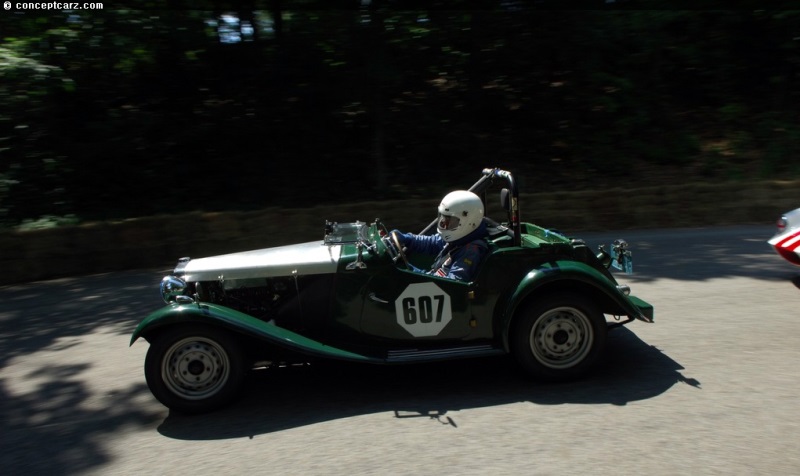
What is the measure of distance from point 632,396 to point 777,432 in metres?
0.91

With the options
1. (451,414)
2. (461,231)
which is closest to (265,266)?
(461,231)

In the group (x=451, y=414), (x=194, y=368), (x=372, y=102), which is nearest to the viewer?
(x=451, y=414)

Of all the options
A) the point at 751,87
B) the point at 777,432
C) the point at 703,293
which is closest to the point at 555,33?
the point at 751,87

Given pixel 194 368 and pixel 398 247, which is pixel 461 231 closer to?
pixel 398 247

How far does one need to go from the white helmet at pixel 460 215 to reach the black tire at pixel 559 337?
2.59 feet

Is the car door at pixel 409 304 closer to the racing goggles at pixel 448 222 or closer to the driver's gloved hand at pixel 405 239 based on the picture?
the racing goggles at pixel 448 222

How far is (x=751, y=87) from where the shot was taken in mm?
16328

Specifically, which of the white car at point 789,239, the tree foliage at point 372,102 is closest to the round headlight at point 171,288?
the white car at point 789,239

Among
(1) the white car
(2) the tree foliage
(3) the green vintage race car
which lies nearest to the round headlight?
(3) the green vintage race car

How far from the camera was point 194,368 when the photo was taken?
4930 mm

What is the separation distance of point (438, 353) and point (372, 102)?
9456 millimetres

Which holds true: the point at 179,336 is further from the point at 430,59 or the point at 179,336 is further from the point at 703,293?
the point at 430,59

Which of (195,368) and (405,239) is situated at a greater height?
(405,239)

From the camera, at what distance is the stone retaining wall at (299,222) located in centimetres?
1030
